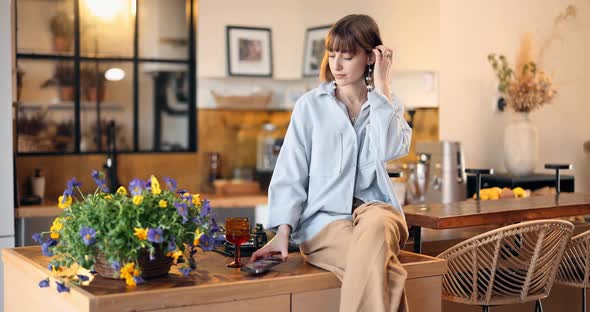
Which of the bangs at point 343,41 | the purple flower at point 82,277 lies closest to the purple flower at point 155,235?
the purple flower at point 82,277

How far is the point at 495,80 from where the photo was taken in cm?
617

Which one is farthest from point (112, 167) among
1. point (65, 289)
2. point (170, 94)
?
point (65, 289)

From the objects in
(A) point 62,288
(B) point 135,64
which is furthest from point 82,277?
(B) point 135,64

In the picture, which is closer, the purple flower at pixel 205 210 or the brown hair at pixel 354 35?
the purple flower at pixel 205 210

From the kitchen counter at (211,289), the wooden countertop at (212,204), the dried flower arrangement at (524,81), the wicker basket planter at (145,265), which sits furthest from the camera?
the dried flower arrangement at (524,81)

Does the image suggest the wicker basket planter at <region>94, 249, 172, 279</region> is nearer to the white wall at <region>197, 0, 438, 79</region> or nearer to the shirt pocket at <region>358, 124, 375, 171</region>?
the shirt pocket at <region>358, 124, 375, 171</region>

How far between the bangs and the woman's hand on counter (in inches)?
23.3

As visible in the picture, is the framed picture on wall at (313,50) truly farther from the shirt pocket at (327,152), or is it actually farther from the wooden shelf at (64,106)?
the shirt pocket at (327,152)

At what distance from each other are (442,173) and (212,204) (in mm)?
1505

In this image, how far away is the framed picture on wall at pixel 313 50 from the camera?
5914mm

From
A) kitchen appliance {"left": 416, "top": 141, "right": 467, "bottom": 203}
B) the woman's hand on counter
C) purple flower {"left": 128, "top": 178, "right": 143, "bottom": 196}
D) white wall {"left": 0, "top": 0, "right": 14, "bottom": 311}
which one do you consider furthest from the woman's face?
kitchen appliance {"left": 416, "top": 141, "right": 467, "bottom": 203}

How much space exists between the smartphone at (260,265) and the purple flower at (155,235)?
0.32 m

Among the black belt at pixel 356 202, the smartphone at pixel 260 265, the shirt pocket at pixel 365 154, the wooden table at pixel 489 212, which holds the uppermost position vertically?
the shirt pocket at pixel 365 154

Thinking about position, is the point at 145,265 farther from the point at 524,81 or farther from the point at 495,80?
the point at 495,80
